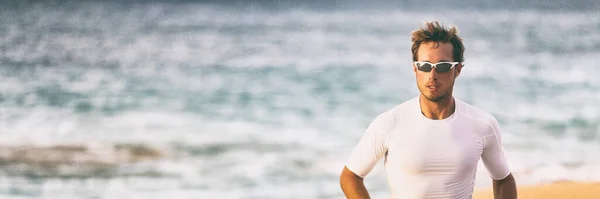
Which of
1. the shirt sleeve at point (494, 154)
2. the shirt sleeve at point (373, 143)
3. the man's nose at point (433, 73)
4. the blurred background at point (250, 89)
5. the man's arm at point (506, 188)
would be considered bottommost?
the man's arm at point (506, 188)

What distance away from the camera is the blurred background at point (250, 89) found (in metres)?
7.88

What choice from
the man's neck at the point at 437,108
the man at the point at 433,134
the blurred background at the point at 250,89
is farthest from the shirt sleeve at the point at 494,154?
the blurred background at the point at 250,89

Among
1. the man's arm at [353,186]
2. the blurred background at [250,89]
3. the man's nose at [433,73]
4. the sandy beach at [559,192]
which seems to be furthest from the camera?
the blurred background at [250,89]

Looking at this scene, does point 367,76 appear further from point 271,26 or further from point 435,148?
point 435,148

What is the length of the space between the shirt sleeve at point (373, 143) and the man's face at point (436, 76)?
0.11 metres

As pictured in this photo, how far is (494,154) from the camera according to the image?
7.97ft

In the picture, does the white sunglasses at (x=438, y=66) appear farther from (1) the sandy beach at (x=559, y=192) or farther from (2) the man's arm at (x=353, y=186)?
(1) the sandy beach at (x=559, y=192)

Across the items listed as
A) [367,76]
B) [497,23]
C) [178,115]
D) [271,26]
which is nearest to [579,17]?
[497,23]

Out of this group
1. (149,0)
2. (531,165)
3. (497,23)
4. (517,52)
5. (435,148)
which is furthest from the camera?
(149,0)

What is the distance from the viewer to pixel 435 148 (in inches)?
91.9

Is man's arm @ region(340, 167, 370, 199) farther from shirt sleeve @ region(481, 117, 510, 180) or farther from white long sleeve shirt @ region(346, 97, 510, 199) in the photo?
shirt sleeve @ region(481, 117, 510, 180)

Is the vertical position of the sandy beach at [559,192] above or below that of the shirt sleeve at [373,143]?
above

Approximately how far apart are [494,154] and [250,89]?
377 inches

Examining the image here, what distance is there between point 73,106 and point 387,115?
913 centimetres
